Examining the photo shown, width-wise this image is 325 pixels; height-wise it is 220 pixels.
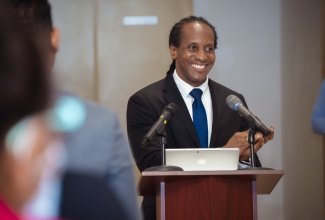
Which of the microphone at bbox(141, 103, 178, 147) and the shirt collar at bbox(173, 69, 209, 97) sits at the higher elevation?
the shirt collar at bbox(173, 69, 209, 97)

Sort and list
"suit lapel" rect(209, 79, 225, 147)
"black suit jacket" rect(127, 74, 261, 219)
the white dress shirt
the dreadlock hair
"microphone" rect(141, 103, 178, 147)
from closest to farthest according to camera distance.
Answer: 1. "microphone" rect(141, 103, 178, 147)
2. "black suit jacket" rect(127, 74, 261, 219)
3. "suit lapel" rect(209, 79, 225, 147)
4. the white dress shirt
5. the dreadlock hair

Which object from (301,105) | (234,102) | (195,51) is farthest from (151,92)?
(301,105)

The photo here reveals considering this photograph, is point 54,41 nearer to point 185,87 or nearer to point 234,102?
point 234,102

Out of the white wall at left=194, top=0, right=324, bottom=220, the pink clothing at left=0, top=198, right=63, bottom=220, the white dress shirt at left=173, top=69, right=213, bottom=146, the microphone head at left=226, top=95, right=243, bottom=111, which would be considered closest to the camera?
the pink clothing at left=0, top=198, right=63, bottom=220

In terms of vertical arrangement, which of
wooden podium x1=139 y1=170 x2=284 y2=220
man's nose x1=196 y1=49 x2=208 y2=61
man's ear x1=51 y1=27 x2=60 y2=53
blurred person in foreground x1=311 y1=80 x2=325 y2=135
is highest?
man's nose x1=196 y1=49 x2=208 y2=61

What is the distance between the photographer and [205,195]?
3051 mm

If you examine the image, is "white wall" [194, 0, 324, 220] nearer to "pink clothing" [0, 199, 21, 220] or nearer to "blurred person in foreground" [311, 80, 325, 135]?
"blurred person in foreground" [311, 80, 325, 135]

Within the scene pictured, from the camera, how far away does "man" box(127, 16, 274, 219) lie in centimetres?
369

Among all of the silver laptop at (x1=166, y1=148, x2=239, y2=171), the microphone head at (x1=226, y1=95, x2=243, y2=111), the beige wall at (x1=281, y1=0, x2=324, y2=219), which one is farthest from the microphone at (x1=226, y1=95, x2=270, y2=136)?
the beige wall at (x1=281, y1=0, x2=324, y2=219)

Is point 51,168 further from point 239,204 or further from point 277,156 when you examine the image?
point 277,156

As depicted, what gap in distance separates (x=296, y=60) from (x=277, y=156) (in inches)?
39.2

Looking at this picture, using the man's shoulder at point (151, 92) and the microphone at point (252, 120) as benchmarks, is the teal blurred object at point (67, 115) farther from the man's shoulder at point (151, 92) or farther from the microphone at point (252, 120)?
the man's shoulder at point (151, 92)

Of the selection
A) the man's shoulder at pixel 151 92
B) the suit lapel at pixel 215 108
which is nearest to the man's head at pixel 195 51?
the suit lapel at pixel 215 108

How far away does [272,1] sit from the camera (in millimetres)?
6496
